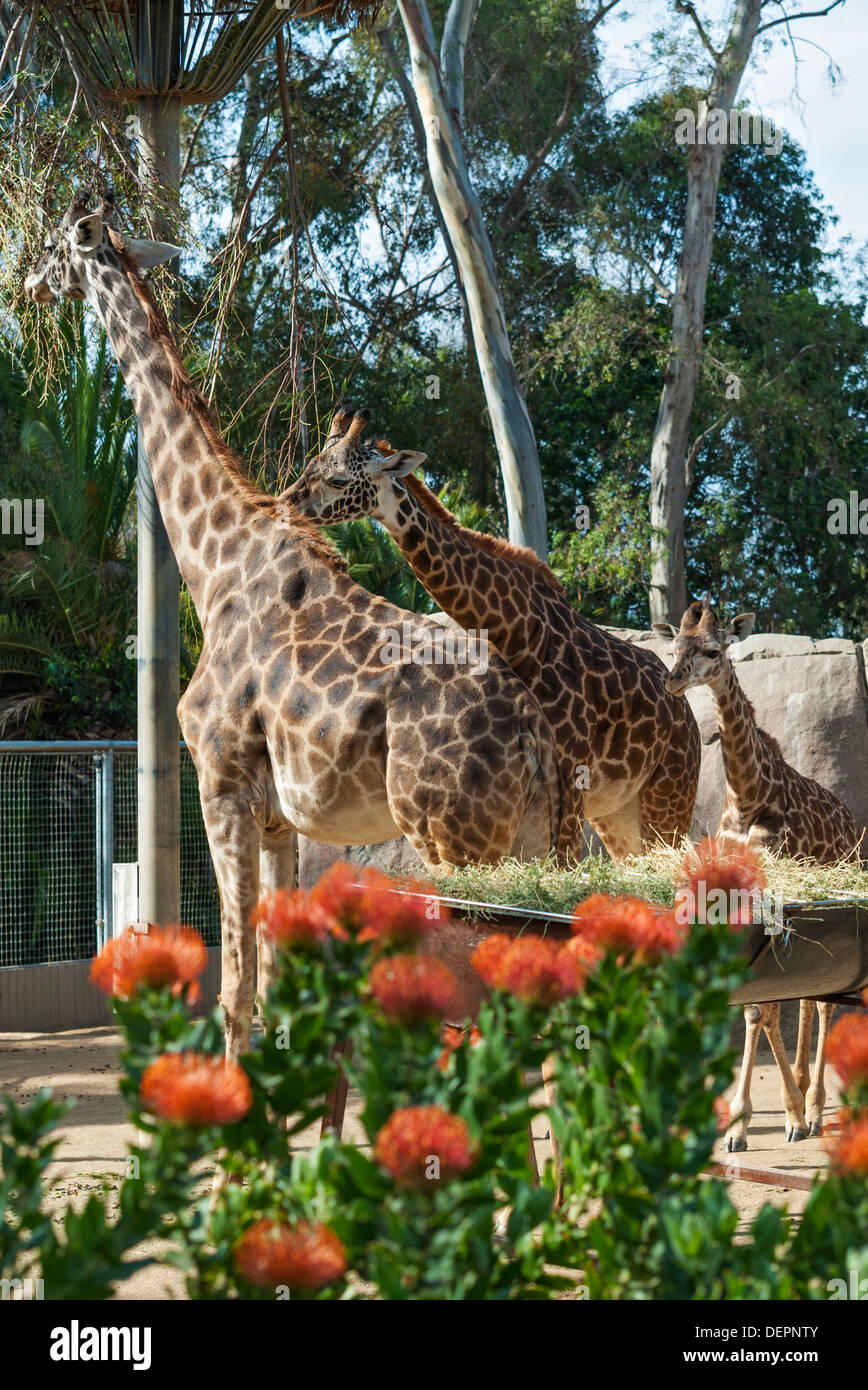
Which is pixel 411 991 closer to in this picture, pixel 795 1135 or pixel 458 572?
pixel 458 572

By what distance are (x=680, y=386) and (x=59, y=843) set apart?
36.3 ft

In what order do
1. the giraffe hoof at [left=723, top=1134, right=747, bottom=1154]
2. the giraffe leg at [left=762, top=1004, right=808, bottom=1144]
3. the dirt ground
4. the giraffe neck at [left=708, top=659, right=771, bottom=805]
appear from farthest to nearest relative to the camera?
the giraffe neck at [left=708, top=659, right=771, bottom=805] < the giraffe leg at [left=762, top=1004, right=808, bottom=1144] < the giraffe hoof at [left=723, top=1134, right=747, bottom=1154] < the dirt ground

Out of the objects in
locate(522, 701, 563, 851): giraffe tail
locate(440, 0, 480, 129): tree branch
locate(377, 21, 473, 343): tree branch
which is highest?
locate(377, 21, 473, 343): tree branch

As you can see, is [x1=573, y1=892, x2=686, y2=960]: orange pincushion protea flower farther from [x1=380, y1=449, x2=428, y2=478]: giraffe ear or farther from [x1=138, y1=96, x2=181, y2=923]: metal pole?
[x1=138, y1=96, x2=181, y2=923]: metal pole

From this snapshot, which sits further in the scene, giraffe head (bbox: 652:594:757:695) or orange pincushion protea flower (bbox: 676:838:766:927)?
giraffe head (bbox: 652:594:757:695)

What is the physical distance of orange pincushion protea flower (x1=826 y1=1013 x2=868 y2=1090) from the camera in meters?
1.63

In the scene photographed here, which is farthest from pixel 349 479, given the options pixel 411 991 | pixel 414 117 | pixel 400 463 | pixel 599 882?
pixel 414 117

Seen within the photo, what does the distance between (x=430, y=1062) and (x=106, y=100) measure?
627 cm

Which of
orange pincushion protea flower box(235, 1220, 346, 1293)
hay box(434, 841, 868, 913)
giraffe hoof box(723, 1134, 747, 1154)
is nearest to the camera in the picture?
orange pincushion protea flower box(235, 1220, 346, 1293)

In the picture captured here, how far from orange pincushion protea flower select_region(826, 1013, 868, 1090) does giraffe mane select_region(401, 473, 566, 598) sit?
3979mm

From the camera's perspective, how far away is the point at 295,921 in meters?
1.82

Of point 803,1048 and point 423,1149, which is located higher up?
point 423,1149

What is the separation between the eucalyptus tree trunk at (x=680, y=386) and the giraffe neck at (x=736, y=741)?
10281 mm

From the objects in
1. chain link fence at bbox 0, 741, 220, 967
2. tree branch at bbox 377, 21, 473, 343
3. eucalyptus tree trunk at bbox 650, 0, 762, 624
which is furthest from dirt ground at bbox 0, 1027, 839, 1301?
tree branch at bbox 377, 21, 473, 343
